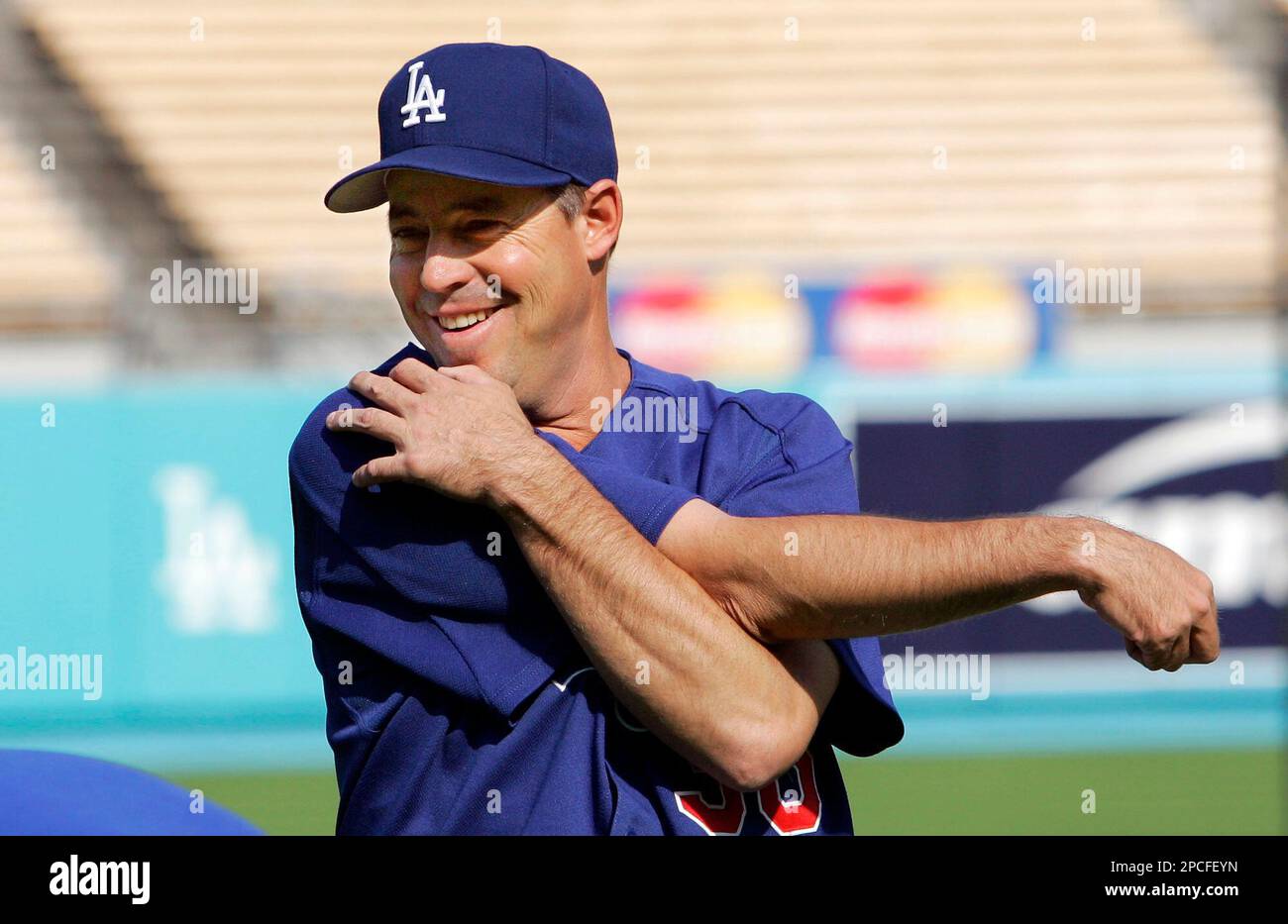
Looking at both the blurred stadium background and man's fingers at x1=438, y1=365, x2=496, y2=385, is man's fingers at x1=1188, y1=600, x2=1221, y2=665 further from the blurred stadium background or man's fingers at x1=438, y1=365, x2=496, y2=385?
the blurred stadium background

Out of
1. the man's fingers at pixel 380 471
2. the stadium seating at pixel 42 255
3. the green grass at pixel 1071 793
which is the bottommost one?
the green grass at pixel 1071 793

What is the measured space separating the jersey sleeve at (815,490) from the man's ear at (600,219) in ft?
0.94

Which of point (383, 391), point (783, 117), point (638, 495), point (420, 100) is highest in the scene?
point (783, 117)

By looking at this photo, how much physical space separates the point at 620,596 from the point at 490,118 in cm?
62

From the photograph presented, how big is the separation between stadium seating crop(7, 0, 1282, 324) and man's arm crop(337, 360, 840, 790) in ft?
27.7

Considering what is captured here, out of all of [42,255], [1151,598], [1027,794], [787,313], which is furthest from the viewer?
[42,255]

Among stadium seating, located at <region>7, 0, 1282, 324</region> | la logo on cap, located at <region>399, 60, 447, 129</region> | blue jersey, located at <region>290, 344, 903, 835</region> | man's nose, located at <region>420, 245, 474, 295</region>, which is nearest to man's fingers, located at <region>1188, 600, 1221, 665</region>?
blue jersey, located at <region>290, 344, 903, 835</region>

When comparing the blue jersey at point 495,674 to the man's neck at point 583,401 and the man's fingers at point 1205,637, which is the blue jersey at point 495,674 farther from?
the man's fingers at point 1205,637

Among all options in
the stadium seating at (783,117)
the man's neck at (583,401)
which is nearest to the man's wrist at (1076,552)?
Result: the man's neck at (583,401)

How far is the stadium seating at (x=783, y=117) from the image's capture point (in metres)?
10.4

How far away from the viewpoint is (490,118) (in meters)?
1.91

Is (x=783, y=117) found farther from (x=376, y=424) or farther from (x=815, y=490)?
(x=376, y=424)

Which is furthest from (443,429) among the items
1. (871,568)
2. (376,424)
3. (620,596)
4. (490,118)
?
(871,568)

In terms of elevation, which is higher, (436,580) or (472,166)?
(472,166)
